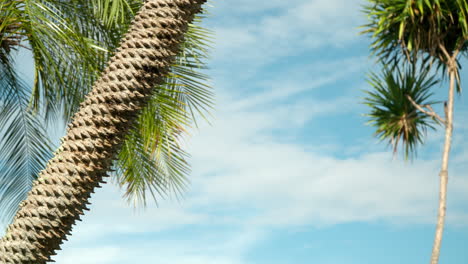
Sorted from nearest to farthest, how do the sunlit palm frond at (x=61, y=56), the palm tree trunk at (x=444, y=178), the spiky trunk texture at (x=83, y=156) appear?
the spiky trunk texture at (x=83, y=156), the sunlit palm frond at (x=61, y=56), the palm tree trunk at (x=444, y=178)

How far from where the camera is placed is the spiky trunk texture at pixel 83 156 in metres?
4.06

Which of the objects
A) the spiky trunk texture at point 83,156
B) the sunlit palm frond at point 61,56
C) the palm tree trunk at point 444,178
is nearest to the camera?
the spiky trunk texture at point 83,156

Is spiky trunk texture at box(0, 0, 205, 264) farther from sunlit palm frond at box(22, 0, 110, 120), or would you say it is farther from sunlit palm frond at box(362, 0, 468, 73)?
sunlit palm frond at box(362, 0, 468, 73)

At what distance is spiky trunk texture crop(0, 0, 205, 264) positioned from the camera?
4062mm

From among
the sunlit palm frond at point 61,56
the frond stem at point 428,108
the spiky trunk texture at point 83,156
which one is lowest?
the spiky trunk texture at point 83,156

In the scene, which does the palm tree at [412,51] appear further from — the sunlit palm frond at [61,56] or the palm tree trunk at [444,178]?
the sunlit palm frond at [61,56]

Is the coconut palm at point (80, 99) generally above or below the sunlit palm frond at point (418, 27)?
below

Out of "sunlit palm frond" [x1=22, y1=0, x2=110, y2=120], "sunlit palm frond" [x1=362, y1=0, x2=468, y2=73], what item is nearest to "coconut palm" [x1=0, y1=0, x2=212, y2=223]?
"sunlit palm frond" [x1=22, y1=0, x2=110, y2=120]

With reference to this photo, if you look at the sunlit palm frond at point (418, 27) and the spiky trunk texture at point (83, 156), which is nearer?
the spiky trunk texture at point (83, 156)

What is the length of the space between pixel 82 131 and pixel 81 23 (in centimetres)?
378

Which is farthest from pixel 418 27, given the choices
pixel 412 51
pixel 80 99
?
pixel 80 99

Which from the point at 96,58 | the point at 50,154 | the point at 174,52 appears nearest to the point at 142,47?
the point at 174,52

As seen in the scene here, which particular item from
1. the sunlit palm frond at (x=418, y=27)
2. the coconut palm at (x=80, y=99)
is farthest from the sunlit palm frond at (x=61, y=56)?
the sunlit palm frond at (x=418, y=27)

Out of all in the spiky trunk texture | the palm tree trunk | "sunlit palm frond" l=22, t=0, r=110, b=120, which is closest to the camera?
the spiky trunk texture
